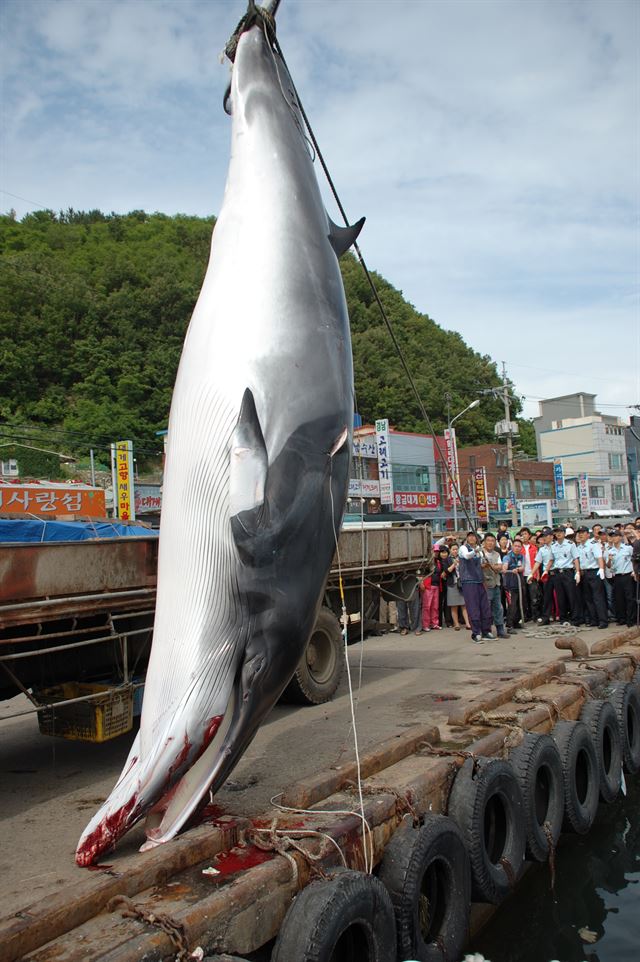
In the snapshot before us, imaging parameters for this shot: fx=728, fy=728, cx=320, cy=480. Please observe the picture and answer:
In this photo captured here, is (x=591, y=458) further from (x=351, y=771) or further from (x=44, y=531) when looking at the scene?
(x=351, y=771)

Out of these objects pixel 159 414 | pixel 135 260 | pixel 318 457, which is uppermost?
pixel 135 260

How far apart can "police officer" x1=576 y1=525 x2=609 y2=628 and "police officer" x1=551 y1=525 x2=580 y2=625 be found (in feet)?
0.39

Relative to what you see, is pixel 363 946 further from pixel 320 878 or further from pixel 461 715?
pixel 461 715

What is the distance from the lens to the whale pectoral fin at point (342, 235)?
3.58m

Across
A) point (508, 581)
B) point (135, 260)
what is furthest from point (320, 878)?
point (135, 260)

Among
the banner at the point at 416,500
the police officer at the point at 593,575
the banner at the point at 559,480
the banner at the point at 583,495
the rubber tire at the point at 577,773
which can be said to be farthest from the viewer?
the banner at the point at 583,495

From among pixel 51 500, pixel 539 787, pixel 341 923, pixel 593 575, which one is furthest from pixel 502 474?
pixel 341 923

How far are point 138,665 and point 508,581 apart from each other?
27.9 ft

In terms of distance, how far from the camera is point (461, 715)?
5.47 m

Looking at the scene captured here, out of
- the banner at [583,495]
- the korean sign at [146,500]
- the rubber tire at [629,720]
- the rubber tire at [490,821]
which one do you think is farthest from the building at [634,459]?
the rubber tire at [490,821]

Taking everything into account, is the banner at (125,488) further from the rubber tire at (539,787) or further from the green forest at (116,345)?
the rubber tire at (539,787)

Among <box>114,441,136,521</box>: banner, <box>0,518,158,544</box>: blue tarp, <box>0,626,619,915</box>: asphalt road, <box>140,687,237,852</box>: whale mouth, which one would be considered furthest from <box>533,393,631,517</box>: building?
<box>140,687,237,852</box>: whale mouth

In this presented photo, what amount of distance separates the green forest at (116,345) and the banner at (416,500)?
1626 centimetres

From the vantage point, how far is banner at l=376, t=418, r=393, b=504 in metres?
34.5
